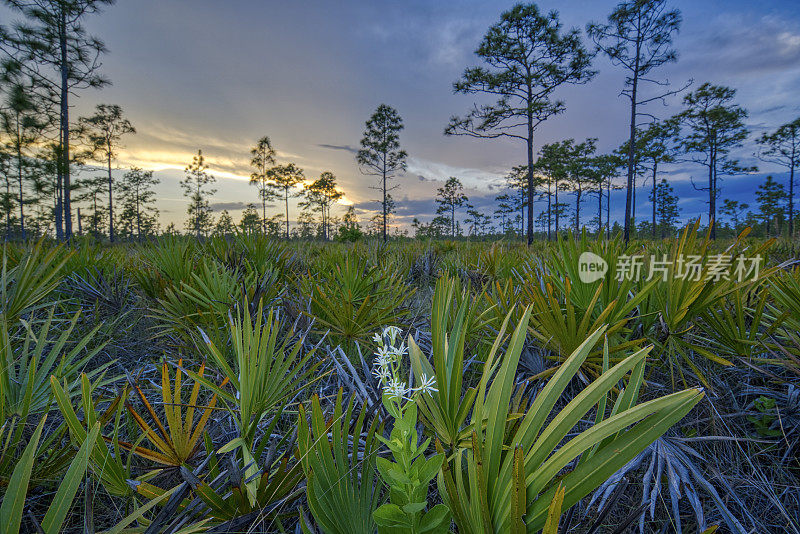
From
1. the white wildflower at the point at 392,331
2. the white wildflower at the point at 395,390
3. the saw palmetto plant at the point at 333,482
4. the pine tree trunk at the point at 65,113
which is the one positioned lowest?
the saw palmetto plant at the point at 333,482

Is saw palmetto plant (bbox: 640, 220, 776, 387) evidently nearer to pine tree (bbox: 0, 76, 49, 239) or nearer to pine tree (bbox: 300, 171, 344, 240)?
pine tree (bbox: 0, 76, 49, 239)

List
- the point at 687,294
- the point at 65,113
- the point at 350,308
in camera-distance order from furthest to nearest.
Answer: the point at 65,113 < the point at 350,308 < the point at 687,294

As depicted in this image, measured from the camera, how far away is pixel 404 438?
47 cm

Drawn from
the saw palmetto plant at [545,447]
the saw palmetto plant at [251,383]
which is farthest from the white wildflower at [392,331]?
the saw palmetto plant at [251,383]

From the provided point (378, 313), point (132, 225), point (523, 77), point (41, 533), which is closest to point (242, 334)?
point (41, 533)

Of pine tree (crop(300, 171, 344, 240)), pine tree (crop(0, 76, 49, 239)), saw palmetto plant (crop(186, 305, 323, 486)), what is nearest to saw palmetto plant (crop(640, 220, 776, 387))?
saw palmetto plant (crop(186, 305, 323, 486))

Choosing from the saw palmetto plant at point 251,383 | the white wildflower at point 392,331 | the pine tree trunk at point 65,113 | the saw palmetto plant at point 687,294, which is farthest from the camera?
the pine tree trunk at point 65,113

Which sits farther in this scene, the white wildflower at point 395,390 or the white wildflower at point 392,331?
the white wildflower at point 392,331

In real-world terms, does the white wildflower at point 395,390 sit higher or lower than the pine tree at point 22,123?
lower

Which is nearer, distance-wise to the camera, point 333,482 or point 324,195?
point 333,482

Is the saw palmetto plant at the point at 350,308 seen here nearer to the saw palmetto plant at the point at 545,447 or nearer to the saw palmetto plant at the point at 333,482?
the saw palmetto plant at the point at 333,482

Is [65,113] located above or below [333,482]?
above

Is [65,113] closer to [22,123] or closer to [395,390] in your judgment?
[22,123]

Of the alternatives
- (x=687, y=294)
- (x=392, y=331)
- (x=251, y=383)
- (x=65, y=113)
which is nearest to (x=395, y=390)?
(x=392, y=331)
